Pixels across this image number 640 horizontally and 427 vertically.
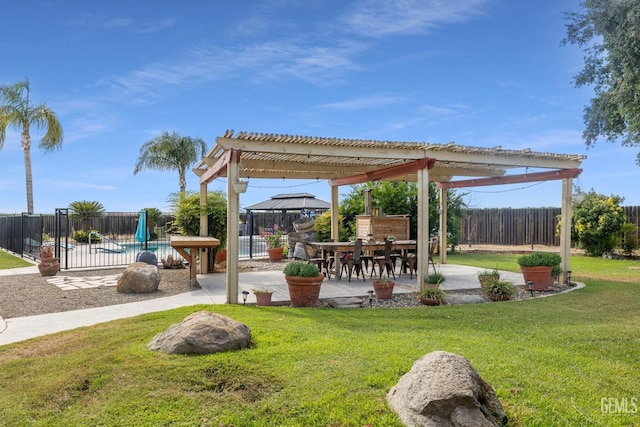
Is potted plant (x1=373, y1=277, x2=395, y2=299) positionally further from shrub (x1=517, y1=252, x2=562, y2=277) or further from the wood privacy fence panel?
the wood privacy fence panel

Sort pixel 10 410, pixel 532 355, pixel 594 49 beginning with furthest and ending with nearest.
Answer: pixel 594 49 → pixel 532 355 → pixel 10 410

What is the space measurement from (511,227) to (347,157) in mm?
15345

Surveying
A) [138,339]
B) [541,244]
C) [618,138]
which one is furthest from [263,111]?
[541,244]

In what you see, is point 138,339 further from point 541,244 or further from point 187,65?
point 541,244

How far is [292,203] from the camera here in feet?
66.9

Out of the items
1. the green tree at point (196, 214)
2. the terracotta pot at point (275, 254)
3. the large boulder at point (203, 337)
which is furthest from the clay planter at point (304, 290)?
the terracotta pot at point (275, 254)

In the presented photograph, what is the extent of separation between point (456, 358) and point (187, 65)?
955 centimetres

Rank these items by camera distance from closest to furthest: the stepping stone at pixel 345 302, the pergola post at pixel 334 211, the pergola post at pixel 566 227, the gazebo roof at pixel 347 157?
the stepping stone at pixel 345 302, the gazebo roof at pixel 347 157, the pergola post at pixel 566 227, the pergola post at pixel 334 211

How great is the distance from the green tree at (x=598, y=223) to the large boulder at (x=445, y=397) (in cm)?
1536

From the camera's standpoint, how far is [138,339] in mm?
4590

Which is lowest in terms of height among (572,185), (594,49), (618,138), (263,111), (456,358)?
(456,358)

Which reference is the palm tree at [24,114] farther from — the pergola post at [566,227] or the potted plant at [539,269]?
the pergola post at [566,227]

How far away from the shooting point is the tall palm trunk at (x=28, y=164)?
2220 cm

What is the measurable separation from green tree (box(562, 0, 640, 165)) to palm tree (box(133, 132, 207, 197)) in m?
22.7
